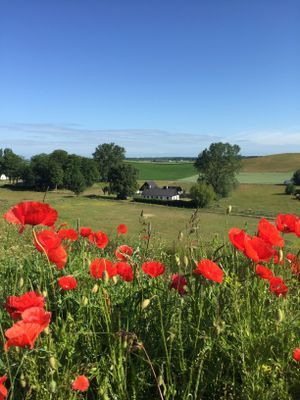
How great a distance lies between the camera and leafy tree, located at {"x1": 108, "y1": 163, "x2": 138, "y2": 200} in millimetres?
63844

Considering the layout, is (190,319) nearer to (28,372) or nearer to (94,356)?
(94,356)

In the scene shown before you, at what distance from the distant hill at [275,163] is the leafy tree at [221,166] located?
32.5 meters

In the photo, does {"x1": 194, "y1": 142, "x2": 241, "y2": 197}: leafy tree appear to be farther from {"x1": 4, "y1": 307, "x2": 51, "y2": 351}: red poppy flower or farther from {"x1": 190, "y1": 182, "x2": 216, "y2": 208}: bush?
{"x1": 4, "y1": 307, "x2": 51, "y2": 351}: red poppy flower

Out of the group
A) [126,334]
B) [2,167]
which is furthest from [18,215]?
[2,167]

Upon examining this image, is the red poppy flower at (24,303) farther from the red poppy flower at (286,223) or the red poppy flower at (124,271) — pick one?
the red poppy flower at (286,223)

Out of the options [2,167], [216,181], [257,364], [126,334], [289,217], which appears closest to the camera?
[126,334]

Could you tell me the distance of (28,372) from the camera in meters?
1.58

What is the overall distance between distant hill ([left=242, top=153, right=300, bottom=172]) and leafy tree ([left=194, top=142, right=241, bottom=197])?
32.5 m

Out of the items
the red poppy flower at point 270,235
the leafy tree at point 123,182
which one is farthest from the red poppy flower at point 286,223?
the leafy tree at point 123,182

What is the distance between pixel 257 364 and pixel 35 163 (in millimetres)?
73837

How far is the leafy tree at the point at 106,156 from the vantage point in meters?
85.2

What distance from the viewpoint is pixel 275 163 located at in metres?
98.1

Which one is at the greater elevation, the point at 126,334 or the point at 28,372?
the point at 126,334

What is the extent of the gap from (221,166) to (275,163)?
136ft
